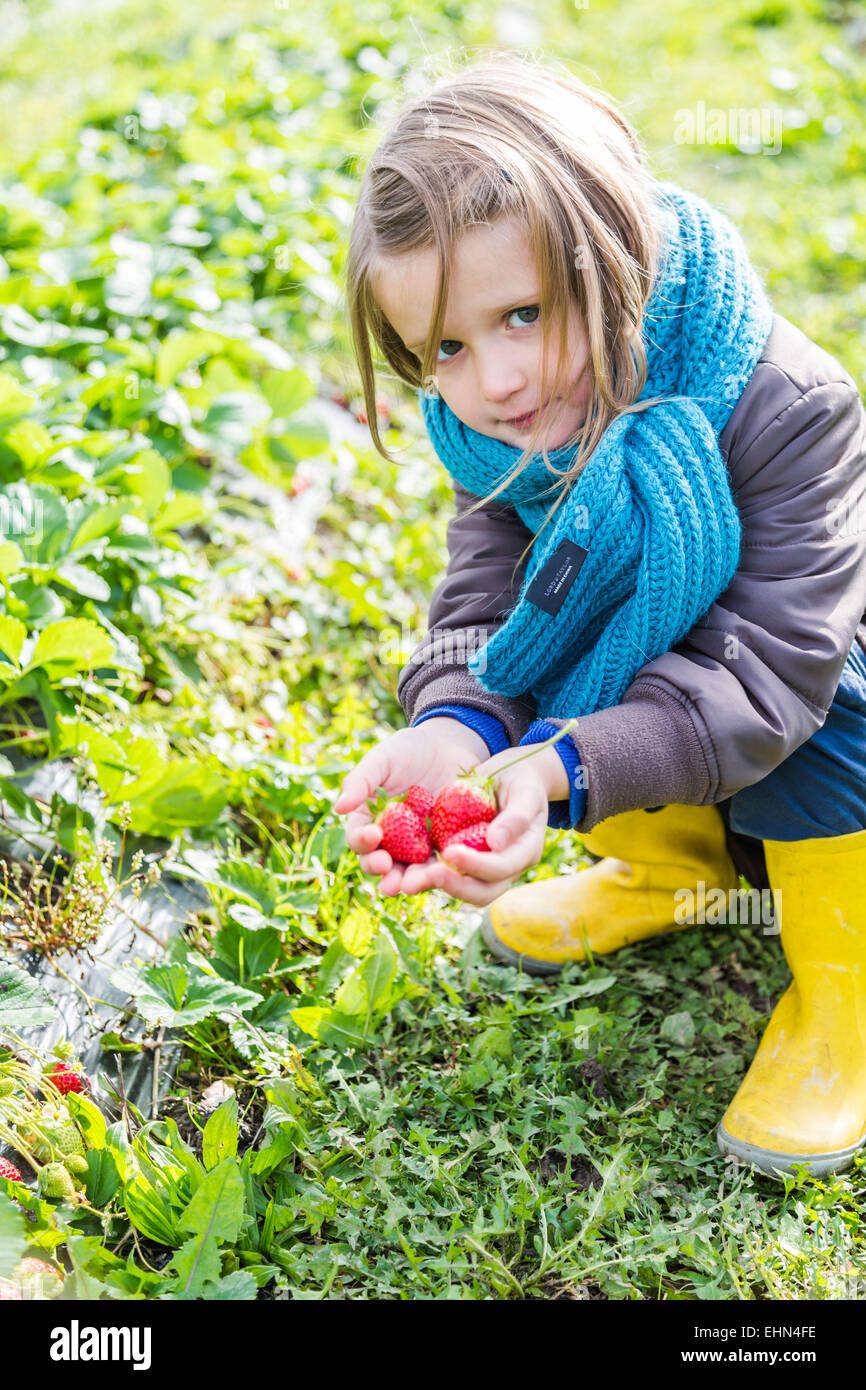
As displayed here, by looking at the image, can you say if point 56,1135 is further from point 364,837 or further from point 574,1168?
point 574,1168

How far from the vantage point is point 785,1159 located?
1594 mm

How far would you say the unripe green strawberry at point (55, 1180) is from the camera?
1420 mm

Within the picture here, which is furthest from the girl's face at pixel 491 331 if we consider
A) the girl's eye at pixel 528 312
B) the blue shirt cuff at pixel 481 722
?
the blue shirt cuff at pixel 481 722

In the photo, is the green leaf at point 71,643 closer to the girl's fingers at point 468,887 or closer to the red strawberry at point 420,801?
the red strawberry at point 420,801

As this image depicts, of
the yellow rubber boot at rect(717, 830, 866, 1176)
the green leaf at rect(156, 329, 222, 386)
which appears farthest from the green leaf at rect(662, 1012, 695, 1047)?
the green leaf at rect(156, 329, 222, 386)

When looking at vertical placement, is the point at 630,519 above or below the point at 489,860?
above

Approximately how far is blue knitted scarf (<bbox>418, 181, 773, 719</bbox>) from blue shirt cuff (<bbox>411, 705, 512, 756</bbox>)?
5 centimetres

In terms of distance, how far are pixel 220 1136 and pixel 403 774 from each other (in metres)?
0.49

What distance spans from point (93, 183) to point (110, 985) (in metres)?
2.88

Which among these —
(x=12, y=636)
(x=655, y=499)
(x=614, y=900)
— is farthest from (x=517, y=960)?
(x=12, y=636)

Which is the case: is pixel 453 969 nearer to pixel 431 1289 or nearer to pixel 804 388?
pixel 431 1289

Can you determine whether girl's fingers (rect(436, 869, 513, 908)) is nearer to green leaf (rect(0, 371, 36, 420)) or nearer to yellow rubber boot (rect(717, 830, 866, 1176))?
yellow rubber boot (rect(717, 830, 866, 1176))

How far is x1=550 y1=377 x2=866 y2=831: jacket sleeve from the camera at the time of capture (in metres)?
1.41

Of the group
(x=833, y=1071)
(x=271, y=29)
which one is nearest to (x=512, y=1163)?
(x=833, y=1071)
